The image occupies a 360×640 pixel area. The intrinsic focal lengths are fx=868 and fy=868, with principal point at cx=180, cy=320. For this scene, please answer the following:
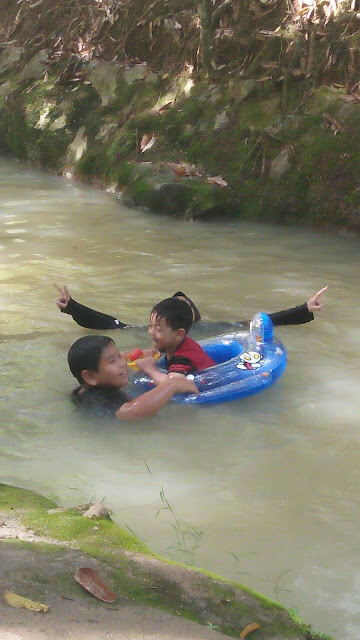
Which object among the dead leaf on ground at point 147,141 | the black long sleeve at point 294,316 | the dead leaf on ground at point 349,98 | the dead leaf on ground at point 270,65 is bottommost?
the black long sleeve at point 294,316

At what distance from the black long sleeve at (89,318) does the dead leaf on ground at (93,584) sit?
11.0 ft

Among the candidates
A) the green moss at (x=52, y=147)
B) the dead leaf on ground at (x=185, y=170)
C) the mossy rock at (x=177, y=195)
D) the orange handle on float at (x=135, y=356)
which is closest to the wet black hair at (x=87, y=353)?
the orange handle on float at (x=135, y=356)

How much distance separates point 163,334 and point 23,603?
10.2 feet

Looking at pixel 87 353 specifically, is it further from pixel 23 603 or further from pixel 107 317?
pixel 23 603

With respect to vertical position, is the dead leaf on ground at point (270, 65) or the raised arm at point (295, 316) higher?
the dead leaf on ground at point (270, 65)

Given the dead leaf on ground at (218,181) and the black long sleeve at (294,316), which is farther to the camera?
the dead leaf on ground at (218,181)

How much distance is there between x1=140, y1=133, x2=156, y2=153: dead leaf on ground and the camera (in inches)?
462

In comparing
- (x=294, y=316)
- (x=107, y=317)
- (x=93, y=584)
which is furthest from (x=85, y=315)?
(x=93, y=584)

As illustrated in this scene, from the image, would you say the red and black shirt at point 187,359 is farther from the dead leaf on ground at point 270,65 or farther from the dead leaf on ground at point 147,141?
the dead leaf on ground at point 147,141

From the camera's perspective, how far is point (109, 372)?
17.3 ft

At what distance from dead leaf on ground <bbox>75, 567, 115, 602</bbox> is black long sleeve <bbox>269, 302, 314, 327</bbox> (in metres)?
3.49

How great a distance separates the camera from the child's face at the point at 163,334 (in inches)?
223

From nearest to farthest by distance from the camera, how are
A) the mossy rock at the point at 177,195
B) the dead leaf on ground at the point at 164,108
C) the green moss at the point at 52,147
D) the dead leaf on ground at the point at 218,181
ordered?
the mossy rock at the point at 177,195 < the dead leaf on ground at the point at 218,181 < the dead leaf on ground at the point at 164,108 < the green moss at the point at 52,147

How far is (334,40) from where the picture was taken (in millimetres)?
10508
